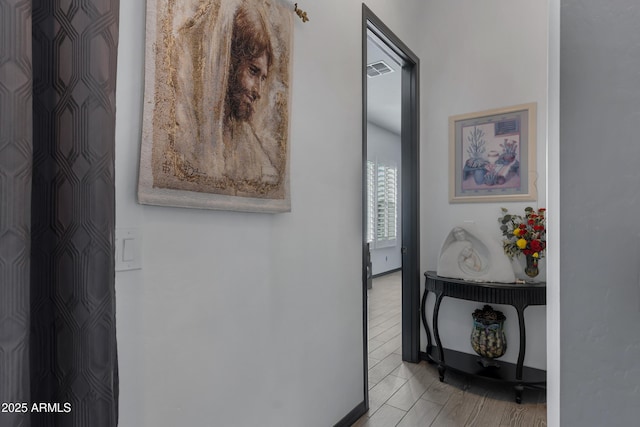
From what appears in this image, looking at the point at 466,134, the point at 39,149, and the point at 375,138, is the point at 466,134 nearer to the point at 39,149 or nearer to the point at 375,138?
the point at 39,149

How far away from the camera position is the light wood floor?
1971 mm

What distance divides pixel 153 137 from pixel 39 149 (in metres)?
0.31

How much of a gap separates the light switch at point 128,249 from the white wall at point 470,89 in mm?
2337

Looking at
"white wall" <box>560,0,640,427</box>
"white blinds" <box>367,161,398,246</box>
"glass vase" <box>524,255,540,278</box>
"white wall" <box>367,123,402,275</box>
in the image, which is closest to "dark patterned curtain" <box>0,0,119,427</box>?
"white wall" <box>560,0,640,427</box>

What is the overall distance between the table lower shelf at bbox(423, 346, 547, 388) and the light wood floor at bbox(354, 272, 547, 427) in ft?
0.35

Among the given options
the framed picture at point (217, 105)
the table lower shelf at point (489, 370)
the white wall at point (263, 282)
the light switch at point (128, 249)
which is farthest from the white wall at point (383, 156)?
the light switch at point (128, 249)

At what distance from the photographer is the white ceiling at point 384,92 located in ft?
11.4

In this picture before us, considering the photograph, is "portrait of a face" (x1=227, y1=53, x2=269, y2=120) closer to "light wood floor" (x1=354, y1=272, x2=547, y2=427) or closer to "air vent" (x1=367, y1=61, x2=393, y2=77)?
"light wood floor" (x1=354, y1=272, x2=547, y2=427)

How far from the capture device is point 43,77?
75 cm

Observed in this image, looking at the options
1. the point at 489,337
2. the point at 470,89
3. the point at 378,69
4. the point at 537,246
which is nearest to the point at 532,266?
the point at 537,246

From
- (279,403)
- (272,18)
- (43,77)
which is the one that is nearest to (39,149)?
(43,77)

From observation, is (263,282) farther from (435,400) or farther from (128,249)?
(435,400)

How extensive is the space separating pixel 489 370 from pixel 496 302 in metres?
0.51

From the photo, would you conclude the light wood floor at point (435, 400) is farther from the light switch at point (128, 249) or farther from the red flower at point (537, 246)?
the light switch at point (128, 249)
